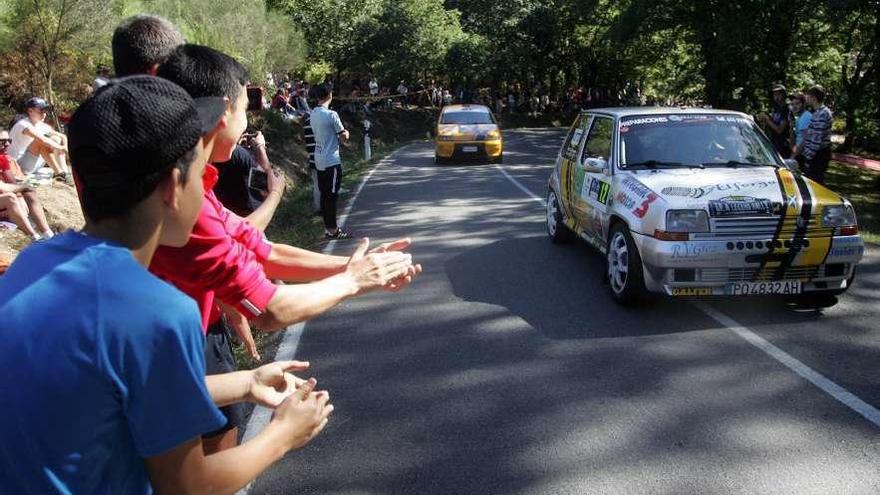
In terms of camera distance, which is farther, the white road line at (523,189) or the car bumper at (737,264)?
the white road line at (523,189)

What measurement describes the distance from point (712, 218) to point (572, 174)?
2723 mm

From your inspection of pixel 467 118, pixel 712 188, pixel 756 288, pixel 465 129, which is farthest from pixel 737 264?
pixel 467 118

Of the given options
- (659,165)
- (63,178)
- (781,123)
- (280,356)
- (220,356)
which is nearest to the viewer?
(220,356)

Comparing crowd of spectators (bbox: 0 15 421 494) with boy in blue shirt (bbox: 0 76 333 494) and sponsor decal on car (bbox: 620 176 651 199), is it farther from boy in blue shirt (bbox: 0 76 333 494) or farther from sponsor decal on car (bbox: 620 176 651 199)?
sponsor decal on car (bbox: 620 176 651 199)

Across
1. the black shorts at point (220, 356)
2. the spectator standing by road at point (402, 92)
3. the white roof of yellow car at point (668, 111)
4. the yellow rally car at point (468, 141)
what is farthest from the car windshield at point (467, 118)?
the black shorts at point (220, 356)

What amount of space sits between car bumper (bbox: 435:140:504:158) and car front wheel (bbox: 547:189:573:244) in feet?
33.8

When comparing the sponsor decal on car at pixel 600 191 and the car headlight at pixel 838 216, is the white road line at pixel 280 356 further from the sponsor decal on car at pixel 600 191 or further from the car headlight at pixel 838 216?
the car headlight at pixel 838 216

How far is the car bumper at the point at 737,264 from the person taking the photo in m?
5.62

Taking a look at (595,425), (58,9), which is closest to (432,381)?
(595,425)

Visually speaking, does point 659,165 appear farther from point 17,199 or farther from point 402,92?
point 402,92

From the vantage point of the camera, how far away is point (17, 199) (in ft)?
24.9

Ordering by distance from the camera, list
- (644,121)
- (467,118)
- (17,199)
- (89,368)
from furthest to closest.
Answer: (467,118) → (17,199) → (644,121) → (89,368)

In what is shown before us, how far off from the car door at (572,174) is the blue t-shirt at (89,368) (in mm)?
6844

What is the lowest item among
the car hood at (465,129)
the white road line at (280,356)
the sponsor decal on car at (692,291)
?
the white road line at (280,356)
